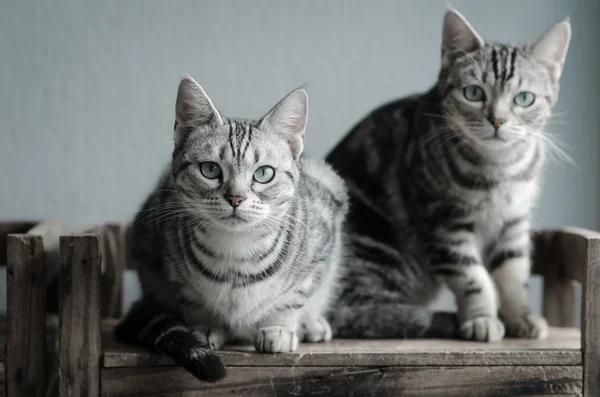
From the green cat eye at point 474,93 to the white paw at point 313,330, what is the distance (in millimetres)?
579

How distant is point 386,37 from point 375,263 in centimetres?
69

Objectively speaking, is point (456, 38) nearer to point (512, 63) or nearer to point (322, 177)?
point (512, 63)

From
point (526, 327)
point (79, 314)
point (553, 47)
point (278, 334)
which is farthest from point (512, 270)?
point (79, 314)

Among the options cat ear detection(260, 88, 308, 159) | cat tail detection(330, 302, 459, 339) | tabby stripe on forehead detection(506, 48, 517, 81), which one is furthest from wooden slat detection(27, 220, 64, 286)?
tabby stripe on forehead detection(506, 48, 517, 81)

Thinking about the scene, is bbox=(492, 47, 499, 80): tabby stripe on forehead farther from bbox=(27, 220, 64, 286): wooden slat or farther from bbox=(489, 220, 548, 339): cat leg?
bbox=(27, 220, 64, 286): wooden slat

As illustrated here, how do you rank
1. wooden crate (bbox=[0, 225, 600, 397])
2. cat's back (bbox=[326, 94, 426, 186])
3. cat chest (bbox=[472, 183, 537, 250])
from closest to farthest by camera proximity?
wooden crate (bbox=[0, 225, 600, 397]), cat chest (bbox=[472, 183, 537, 250]), cat's back (bbox=[326, 94, 426, 186])

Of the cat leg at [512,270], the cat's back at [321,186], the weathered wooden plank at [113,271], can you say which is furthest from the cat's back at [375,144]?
the weathered wooden plank at [113,271]

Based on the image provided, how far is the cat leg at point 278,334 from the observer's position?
141cm

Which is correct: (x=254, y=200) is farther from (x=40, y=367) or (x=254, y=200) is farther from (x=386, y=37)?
(x=386, y=37)

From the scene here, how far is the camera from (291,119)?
139 centimetres

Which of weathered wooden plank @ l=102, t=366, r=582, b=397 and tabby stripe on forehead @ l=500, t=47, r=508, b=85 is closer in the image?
weathered wooden plank @ l=102, t=366, r=582, b=397

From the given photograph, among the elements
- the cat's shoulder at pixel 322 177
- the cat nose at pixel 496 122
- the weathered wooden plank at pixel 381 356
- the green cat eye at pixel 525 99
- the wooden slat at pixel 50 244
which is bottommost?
the weathered wooden plank at pixel 381 356

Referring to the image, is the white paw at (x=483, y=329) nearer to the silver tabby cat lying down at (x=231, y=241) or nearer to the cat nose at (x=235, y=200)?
the silver tabby cat lying down at (x=231, y=241)

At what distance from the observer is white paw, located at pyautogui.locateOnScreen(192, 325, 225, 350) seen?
4.70 ft
